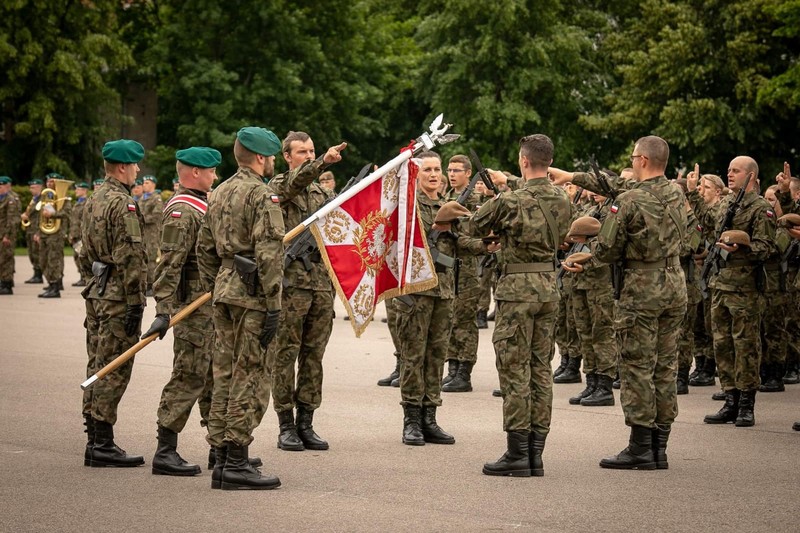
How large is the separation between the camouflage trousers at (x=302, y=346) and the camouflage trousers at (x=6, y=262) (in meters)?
15.8

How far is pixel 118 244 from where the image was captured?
9.03m

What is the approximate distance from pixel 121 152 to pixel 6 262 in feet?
51.7

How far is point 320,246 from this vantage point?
359 inches

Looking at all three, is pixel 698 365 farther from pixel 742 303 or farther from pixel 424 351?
pixel 424 351

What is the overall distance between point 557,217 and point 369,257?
1.57m

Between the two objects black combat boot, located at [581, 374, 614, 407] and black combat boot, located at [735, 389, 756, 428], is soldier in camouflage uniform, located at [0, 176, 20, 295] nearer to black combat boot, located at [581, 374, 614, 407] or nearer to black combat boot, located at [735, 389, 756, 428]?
black combat boot, located at [581, 374, 614, 407]

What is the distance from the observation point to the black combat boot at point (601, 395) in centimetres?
1205

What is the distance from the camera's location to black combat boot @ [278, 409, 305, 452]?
31.4 ft

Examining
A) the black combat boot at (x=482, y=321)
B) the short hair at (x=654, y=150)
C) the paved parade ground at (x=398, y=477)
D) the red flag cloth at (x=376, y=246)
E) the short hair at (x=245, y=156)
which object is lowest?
the paved parade ground at (x=398, y=477)

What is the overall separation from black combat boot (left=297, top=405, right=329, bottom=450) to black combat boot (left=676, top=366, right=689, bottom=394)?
4.64 m

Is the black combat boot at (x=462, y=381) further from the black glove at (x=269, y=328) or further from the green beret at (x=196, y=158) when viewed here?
the black glove at (x=269, y=328)

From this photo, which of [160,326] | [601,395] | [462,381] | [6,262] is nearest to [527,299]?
[160,326]

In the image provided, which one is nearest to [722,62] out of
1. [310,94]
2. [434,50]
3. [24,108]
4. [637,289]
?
[434,50]

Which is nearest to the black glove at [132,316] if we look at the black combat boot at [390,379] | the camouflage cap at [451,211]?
the camouflage cap at [451,211]
